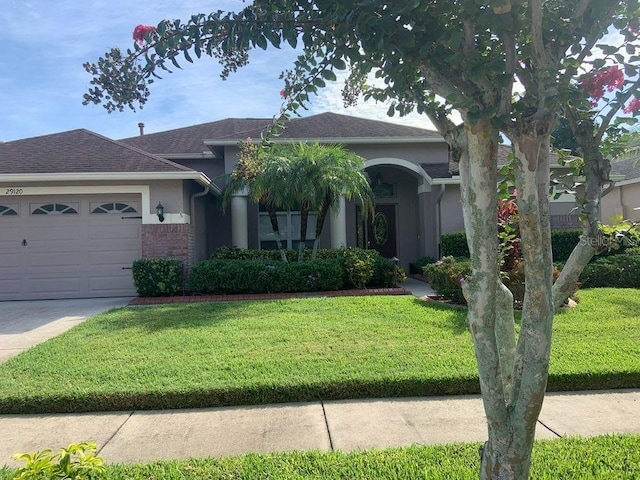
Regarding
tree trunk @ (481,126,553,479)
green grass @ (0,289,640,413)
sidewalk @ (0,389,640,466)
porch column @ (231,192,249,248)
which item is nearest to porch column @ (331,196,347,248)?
porch column @ (231,192,249,248)

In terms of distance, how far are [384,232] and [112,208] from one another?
28.1ft

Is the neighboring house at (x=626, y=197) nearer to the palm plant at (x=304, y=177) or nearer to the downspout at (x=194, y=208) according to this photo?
the palm plant at (x=304, y=177)

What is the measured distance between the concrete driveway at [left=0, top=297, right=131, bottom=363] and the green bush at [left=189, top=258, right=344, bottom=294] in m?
1.87

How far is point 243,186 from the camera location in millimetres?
12812

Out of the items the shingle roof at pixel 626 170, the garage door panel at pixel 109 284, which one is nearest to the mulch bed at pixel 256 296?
the garage door panel at pixel 109 284

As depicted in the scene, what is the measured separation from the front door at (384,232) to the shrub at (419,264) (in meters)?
0.92

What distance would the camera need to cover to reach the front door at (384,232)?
1606 cm

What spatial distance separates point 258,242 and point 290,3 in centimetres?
1249

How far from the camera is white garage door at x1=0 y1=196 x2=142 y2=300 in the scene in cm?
1144

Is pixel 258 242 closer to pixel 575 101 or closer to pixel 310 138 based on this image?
pixel 310 138

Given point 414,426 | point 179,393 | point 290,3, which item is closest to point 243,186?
point 179,393

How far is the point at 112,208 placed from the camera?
11625 millimetres

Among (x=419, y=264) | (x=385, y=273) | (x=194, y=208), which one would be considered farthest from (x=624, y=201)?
(x=194, y=208)

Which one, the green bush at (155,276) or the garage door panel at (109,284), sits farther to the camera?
the garage door panel at (109,284)
